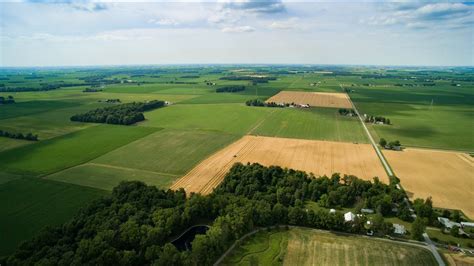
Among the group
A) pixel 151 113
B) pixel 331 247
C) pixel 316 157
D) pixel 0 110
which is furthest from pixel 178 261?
pixel 0 110

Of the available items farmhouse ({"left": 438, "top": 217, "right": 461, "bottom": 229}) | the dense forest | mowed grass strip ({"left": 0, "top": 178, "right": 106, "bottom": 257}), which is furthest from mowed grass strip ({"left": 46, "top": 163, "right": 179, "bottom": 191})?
farmhouse ({"left": 438, "top": 217, "right": 461, "bottom": 229})

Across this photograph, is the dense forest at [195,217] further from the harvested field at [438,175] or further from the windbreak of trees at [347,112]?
the windbreak of trees at [347,112]

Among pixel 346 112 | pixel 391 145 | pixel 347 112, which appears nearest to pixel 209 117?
pixel 346 112

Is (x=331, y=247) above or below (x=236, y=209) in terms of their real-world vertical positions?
below

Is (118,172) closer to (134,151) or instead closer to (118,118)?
(134,151)

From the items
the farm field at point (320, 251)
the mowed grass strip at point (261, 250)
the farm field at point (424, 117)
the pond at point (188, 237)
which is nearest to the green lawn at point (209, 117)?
the farm field at point (424, 117)

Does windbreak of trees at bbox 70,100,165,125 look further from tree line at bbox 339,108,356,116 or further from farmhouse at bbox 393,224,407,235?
farmhouse at bbox 393,224,407,235
